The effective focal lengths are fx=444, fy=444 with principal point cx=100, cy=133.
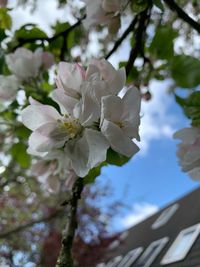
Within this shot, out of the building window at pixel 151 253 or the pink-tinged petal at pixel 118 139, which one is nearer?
the pink-tinged petal at pixel 118 139

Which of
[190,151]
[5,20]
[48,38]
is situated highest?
[5,20]

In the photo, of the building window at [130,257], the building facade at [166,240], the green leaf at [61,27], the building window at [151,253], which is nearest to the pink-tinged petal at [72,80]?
the green leaf at [61,27]

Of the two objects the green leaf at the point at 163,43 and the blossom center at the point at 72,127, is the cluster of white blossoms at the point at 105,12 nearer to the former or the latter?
the green leaf at the point at 163,43

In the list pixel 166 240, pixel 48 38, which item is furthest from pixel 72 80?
pixel 166 240

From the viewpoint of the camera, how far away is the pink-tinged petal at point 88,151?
0.75 meters

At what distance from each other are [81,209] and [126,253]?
8.13 feet

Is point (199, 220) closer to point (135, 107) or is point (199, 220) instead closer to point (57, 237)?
point (57, 237)

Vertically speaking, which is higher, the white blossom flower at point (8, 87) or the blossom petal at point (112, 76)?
the white blossom flower at point (8, 87)

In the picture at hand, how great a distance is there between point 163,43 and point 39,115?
0.60 m

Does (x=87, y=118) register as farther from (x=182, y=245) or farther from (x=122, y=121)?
(x=182, y=245)

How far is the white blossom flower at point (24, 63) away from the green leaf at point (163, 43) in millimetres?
345

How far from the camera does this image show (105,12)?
1.11 metres

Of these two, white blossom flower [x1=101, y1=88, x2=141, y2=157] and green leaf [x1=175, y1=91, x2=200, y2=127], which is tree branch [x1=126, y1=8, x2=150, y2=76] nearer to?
green leaf [x1=175, y1=91, x2=200, y2=127]

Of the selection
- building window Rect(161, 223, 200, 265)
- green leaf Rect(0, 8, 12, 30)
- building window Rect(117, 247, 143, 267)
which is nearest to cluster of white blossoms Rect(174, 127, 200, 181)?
green leaf Rect(0, 8, 12, 30)
